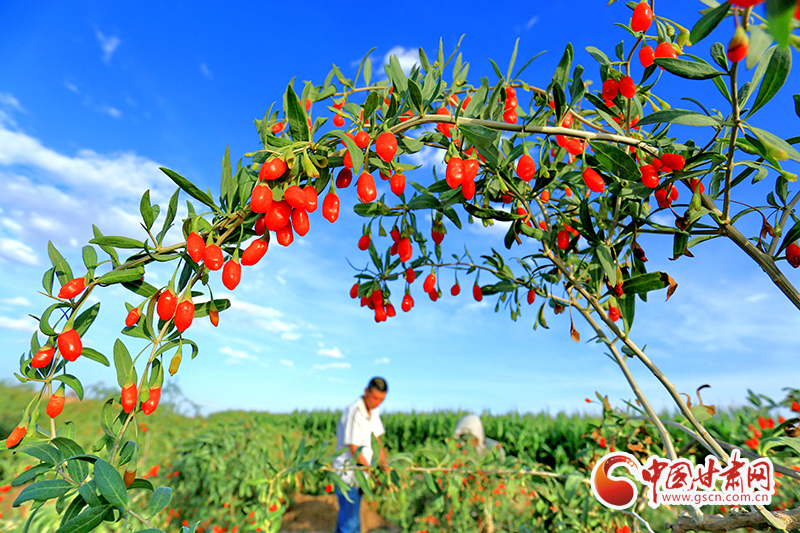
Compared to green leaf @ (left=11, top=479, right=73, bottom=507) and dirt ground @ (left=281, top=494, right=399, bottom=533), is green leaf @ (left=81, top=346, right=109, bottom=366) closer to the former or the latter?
green leaf @ (left=11, top=479, right=73, bottom=507)

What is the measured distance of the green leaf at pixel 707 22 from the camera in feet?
2.15

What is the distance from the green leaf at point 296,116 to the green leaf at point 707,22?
686 mm

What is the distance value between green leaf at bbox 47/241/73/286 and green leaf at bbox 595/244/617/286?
1.30 meters

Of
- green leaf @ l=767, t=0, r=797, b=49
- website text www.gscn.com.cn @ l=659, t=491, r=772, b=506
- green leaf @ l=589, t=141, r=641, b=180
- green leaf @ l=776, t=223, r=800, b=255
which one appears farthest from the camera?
website text www.gscn.com.cn @ l=659, t=491, r=772, b=506

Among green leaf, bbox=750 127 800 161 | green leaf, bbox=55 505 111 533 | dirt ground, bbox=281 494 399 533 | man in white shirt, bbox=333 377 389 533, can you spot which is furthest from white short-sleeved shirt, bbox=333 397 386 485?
green leaf, bbox=750 127 800 161

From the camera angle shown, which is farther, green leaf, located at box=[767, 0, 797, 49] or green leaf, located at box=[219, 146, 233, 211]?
green leaf, located at box=[219, 146, 233, 211]

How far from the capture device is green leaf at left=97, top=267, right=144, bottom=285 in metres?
0.91

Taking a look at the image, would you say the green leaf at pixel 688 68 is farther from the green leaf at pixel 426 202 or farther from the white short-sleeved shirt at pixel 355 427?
the white short-sleeved shirt at pixel 355 427

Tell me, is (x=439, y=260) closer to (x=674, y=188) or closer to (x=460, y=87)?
(x=460, y=87)

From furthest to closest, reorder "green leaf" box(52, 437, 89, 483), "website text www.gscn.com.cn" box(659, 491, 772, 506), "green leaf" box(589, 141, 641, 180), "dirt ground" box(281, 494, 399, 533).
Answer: "dirt ground" box(281, 494, 399, 533) < "website text www.gscn.com.cn" box(659, 491, 772, 506) < "green leaf" box(589, 141, 641, 180) < "green leaf" box(52, 437, 89, 483)

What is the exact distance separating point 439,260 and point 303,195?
1000mm

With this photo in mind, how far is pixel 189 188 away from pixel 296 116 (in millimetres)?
273

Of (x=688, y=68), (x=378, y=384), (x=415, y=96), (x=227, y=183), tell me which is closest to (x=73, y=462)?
(x=227, y=183)

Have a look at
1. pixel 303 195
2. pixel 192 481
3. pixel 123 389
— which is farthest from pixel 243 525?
pixel 303 195
